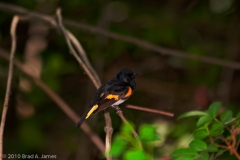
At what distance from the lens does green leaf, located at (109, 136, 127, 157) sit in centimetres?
151

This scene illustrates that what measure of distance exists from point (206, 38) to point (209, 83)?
1.09m

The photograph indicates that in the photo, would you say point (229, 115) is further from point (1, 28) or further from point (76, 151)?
point (1, 28)

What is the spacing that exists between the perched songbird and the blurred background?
4.78 feet

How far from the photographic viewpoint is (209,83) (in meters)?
5.63

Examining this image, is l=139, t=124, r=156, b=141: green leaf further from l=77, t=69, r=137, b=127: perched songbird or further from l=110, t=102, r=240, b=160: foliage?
l=77, t=69, r=137, b=127: perched songbird

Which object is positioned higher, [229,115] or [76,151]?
[76,151]

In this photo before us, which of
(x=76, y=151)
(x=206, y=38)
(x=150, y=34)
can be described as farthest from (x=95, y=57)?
(x=206, y=38)

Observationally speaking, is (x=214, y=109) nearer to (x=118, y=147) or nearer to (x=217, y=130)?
(x=217, y=130)

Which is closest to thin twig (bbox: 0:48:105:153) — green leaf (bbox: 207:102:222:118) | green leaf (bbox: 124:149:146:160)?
green leaf (bbox: 207:102:222:118)

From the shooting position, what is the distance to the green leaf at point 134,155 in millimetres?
1446

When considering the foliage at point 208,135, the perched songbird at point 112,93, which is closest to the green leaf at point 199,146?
the foliage at point 208,135

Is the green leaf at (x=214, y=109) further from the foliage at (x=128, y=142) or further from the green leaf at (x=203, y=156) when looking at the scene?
the foliage at (x=128, y=142)

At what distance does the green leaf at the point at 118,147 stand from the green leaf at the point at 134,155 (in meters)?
0.03

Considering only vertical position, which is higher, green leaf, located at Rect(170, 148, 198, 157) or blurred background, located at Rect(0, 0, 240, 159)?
blurred background, located at Rect(0, 0, 240, 159)
